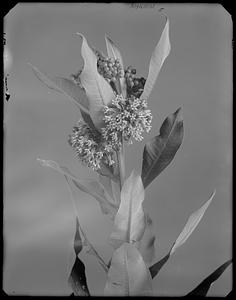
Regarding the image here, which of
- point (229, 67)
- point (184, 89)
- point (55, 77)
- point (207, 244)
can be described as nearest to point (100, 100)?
point (55, 77)

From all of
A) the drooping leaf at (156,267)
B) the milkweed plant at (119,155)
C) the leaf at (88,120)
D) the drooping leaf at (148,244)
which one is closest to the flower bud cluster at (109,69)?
the milkweed plant at (119,155)

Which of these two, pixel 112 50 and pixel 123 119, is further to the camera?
pixel 112 50

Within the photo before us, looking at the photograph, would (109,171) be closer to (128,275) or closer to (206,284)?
(128,275)

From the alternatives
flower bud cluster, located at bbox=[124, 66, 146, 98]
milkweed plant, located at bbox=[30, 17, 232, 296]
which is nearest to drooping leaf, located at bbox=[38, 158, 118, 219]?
milkweed plant, located at bbox=[30, 17, 232, 296]

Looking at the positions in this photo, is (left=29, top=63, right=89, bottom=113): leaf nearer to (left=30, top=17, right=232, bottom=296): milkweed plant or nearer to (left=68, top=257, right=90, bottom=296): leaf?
(left=30, top=17, right=232, bottom=296): milkweed plant

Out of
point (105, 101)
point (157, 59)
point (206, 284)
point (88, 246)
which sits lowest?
point (206, 284)

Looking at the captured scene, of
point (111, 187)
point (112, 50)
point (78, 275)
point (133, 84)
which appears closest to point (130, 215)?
point (111, 187)

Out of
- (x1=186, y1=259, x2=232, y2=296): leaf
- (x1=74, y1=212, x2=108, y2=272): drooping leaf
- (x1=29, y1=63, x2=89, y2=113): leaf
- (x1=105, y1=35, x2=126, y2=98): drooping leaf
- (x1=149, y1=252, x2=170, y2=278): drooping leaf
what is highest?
(x1=105, y1=35, x2=126, y2=98): drooping leaf
